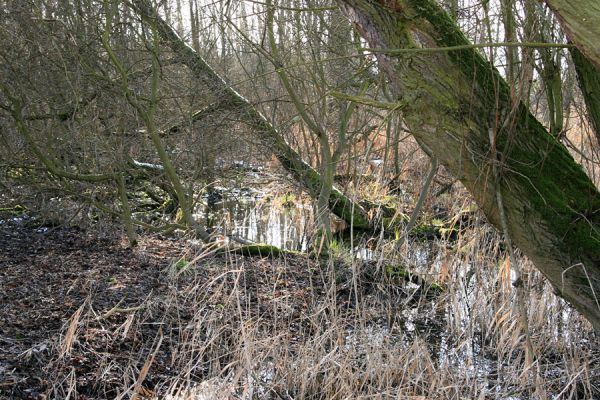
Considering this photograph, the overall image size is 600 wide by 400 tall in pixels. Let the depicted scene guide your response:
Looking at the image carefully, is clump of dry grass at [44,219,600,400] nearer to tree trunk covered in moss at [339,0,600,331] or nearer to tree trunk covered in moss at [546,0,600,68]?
tree trunk covered in moss at [339,0,600,331]

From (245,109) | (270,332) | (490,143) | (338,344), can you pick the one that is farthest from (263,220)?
(490,143)

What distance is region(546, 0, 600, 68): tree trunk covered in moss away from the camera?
7.02 ft

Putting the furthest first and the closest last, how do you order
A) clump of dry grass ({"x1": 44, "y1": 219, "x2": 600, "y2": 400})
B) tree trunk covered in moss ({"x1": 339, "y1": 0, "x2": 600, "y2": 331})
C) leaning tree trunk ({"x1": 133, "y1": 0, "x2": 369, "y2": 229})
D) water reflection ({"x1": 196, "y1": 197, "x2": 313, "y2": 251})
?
water reflection ({"x1": 196, "y1": 197, "x2": 313, "y2": 251}), leaning tree trunk ({"x1": 133, "y1": 0, "x2": 369, "y2": 229}), clump of dry grass ({"x1": 44, "y1": 219, "x2": 600, "y2": 400}), tree trunk covered in moss ({"x1": 339, "y1": 0, "x2": 600, "y2": 331})

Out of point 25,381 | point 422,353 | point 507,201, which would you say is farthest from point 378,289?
point 25,381

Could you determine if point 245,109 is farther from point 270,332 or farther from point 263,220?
point 270,332

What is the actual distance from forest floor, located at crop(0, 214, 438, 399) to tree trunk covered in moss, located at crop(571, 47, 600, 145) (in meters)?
1.83

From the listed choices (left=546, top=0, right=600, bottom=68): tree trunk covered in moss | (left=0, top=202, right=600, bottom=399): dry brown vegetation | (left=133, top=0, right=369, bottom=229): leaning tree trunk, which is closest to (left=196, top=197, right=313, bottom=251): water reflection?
(left=133, top=0, right=369, bottom=229): leaning tree trunk

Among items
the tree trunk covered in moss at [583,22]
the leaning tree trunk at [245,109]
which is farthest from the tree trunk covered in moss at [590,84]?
the leaning tree trunk at [245,109]

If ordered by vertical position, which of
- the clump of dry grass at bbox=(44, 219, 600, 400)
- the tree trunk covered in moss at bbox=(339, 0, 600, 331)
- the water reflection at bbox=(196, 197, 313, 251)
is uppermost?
the tree trunk covered in moss at bbox=(339, 0, 600, 331)

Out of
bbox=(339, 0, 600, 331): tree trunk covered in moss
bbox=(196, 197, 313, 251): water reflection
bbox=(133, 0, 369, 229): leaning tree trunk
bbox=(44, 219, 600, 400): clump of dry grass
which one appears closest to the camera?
bbox=(339, 0, 600, 331): tree trunk covered in moss

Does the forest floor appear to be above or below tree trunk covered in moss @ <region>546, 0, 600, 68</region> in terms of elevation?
below

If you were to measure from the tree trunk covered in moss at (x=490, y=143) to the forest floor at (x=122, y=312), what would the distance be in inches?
54.1

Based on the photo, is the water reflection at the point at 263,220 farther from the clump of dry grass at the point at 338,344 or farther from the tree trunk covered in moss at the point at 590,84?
the tree trunk covered in moss at the point at 590,84

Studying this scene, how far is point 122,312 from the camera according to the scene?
4.46 meters
